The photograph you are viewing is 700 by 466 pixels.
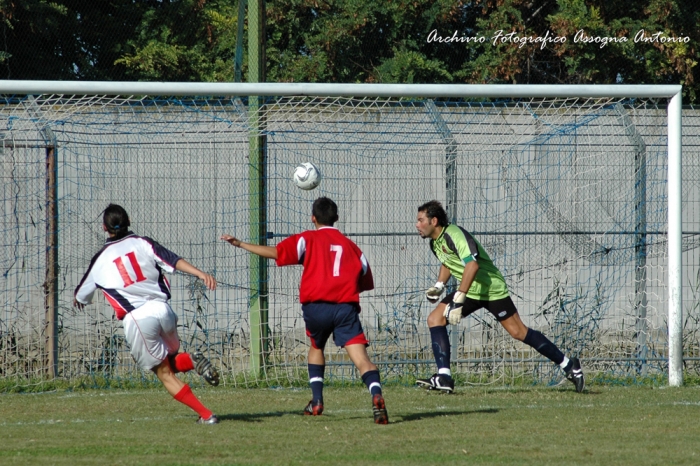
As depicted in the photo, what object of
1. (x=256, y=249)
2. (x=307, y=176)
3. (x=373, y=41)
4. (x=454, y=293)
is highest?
(x=373, y=41)

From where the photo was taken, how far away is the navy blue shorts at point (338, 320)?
662 centimetres

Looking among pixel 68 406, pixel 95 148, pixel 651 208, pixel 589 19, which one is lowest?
pixel 68 406

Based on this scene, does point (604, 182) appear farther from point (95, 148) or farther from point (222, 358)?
point (95, 148)

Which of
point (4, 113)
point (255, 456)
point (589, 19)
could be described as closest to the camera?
point (255, 456)

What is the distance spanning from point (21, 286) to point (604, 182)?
647 cm

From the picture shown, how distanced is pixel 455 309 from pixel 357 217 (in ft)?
8.58

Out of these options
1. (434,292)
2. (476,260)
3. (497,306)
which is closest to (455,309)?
(434,292)

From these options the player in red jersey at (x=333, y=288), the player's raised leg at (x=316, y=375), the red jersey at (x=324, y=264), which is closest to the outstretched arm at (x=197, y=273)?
the player in red jersey at (x=333, y=288)

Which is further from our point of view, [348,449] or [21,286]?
[21,286]

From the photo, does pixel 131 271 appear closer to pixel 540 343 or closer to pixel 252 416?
pixel 252 416

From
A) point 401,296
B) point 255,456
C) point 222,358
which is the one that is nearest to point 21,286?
point 222,358

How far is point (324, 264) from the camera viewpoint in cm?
663

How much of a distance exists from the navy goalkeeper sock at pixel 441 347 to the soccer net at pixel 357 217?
1.26 meters

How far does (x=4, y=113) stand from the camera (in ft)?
29.5
